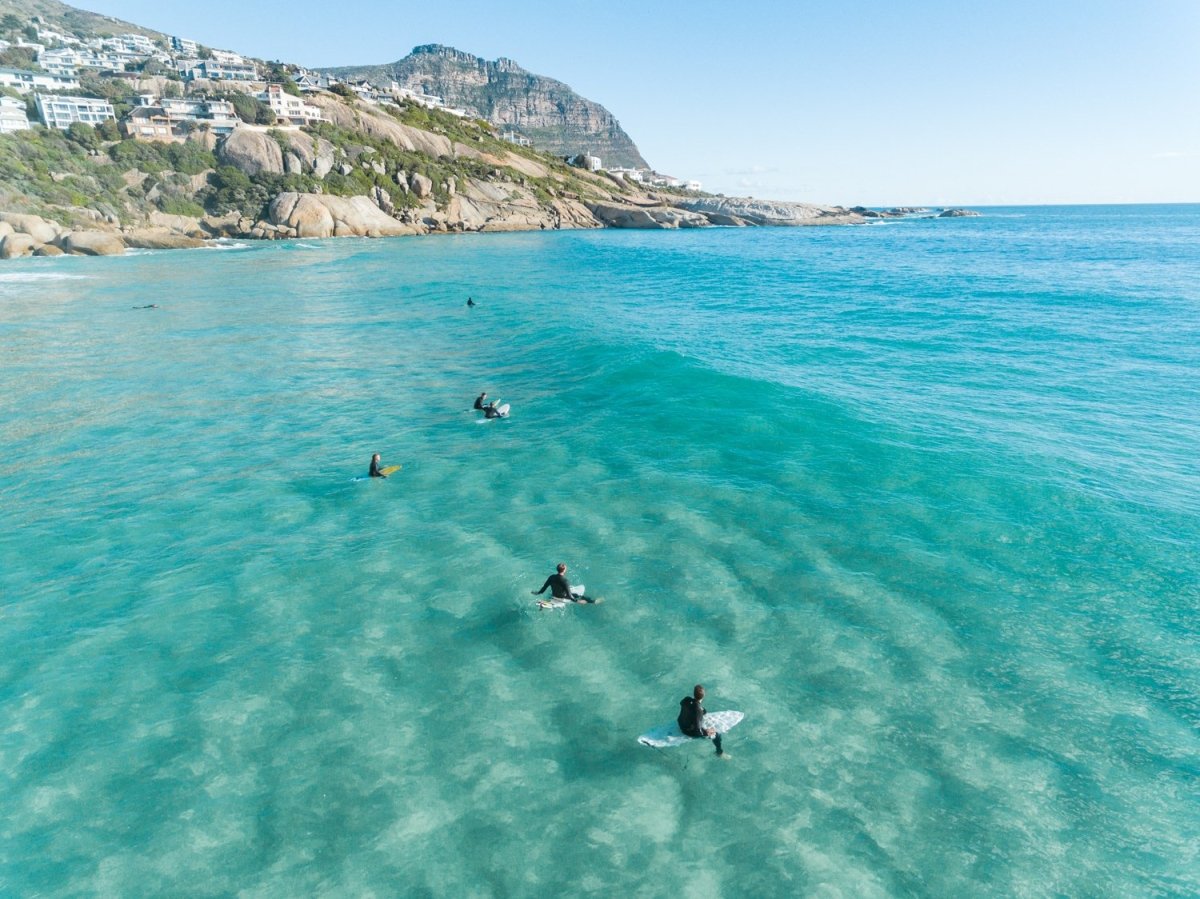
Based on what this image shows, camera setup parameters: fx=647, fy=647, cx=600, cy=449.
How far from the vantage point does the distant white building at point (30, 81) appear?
138 metres

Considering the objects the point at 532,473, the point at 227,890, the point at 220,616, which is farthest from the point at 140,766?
the point at 532,473

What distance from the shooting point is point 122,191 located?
109 metres

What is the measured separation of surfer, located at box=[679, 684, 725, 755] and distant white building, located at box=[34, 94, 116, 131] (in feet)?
535

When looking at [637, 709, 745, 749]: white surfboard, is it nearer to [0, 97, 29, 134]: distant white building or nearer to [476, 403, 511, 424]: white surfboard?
[476, 403, 511, 424]: white surfboard

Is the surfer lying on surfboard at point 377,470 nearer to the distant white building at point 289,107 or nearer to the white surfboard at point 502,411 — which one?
the white surfboard at point 502,411

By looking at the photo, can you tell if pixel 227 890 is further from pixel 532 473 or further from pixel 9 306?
pixel 9 306

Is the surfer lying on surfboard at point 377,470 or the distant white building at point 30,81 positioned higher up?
the distant white building at point 30,81

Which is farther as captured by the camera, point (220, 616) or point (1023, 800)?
point (220, 616)

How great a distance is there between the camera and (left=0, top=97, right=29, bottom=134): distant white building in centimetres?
11500

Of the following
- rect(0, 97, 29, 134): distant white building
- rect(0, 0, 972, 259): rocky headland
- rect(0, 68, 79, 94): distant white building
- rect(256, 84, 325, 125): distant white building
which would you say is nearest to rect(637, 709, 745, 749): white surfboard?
rect(0, 0, 972, 259): rocky headland

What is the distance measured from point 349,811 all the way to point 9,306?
65578 millimetres

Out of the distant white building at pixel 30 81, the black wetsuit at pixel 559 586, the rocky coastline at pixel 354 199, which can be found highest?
the distant white building at pixel 30 81

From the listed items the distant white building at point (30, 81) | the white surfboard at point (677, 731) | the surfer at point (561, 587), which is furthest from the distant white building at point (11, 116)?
the white surfboard at point (677, 731)

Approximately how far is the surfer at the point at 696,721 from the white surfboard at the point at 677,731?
0.35 ft
